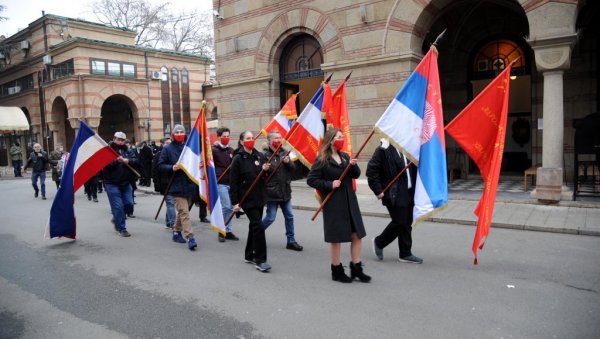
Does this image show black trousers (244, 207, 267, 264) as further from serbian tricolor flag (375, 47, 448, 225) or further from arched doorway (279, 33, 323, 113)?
arched doorway (279, 33, 323, 113)

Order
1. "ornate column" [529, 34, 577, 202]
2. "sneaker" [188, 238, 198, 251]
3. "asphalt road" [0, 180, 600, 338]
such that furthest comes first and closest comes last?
"ornate column" [529, 34, 577, 202] < "sneaker" [188, 238, 198, 251] < "asphalt road" [0, 180, 600, 338]

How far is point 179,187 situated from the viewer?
7555mm

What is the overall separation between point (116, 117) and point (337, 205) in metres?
32.4

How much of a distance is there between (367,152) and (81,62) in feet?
76.1

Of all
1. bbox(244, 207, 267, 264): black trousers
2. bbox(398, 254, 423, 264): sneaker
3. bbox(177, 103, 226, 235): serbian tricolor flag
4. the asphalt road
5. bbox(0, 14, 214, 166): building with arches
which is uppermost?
bbox(0, 14, 214, 166): building with arches

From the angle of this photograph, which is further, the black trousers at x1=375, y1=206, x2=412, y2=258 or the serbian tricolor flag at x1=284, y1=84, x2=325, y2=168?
the serbian tricolor flag at x1=284, y1=84, x2=325, y2=168

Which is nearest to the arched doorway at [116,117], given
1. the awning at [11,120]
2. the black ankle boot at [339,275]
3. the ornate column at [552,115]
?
the awning at [11,120]

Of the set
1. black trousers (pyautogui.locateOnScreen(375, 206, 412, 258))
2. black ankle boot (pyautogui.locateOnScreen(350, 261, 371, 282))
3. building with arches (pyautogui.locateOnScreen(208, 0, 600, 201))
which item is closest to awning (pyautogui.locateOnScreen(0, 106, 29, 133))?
building with arches (pyautogui.locateOnScreen(208, 0, 600, 201))

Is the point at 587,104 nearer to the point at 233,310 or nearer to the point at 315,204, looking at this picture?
the point at 315,204

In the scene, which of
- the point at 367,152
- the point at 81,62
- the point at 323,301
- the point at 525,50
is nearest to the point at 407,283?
the point at 323,301

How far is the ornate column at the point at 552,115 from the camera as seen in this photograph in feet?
31.2

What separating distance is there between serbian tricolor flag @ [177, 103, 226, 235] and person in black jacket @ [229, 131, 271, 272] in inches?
27.6

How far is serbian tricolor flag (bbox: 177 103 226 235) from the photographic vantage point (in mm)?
6903

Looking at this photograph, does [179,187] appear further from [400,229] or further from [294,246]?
[400,229]
